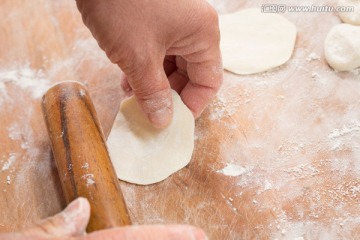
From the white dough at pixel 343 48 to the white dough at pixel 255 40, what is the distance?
0.14 meters

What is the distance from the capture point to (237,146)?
1.44m

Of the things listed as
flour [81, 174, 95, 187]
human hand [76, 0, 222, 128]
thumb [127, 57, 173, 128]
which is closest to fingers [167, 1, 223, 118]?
human hand [76, 0, 222, 128]

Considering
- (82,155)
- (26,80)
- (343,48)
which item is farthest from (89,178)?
(343,48)

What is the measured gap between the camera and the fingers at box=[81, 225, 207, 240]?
0.87 m

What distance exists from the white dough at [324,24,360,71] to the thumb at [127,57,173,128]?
0.65 meters

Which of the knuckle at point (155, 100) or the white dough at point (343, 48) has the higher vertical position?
the knuckle at point (155, 100)

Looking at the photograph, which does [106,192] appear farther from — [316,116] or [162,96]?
[316,116]

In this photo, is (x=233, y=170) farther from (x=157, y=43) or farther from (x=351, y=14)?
(x=351, y=14)

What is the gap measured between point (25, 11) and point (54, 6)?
0.12 meters

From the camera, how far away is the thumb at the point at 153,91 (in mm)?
1176

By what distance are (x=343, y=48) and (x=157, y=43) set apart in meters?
0.74

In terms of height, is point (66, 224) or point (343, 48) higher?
point (66, 224)

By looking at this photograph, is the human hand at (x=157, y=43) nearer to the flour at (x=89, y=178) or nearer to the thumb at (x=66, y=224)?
the flour at (x=89, y=178)

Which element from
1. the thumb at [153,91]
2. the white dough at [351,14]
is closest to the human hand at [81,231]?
the thumb at [153,91]
